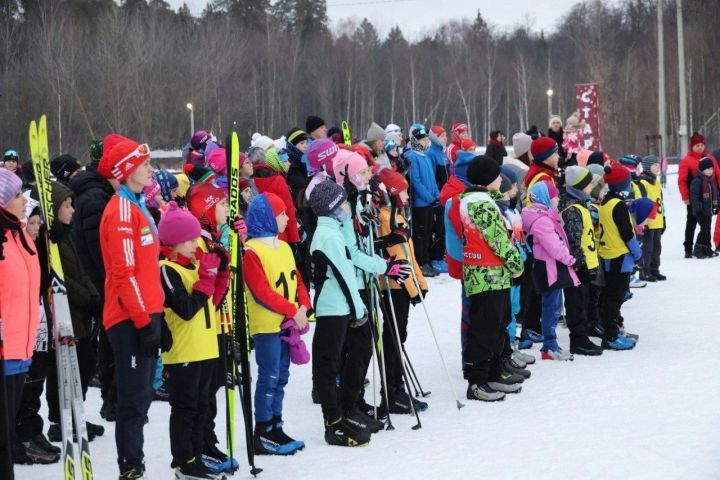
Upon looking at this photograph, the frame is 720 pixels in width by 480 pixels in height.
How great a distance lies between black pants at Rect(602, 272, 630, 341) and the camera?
8.47 meters

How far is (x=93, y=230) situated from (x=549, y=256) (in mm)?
3906

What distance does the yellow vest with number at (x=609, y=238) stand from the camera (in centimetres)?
852

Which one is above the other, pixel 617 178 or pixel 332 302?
pixel 617 178

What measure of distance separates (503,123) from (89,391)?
62279mm

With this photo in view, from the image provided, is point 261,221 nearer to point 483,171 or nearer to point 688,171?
point 483,171

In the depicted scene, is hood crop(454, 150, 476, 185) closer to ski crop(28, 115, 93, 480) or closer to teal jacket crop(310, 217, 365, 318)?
teal jacket crop(310, 217, 365, 318)

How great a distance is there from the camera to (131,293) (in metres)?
4.63

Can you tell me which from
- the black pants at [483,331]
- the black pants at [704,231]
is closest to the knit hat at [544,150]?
the black pants at [483,331]

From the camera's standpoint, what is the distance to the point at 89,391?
7.41 meters

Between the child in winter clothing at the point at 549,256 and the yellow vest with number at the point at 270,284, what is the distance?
2.94 meters

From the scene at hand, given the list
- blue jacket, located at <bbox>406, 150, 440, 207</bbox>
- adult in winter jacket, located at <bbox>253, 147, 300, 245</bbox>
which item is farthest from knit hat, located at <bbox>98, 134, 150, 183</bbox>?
blue jacket, located at <bbox>406, 150, 440, 207</bbox>

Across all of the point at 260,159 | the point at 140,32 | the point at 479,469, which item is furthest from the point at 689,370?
the point at 140,32

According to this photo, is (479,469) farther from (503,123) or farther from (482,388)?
(503,123)

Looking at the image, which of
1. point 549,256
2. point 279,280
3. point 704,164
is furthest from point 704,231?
point 279,280
